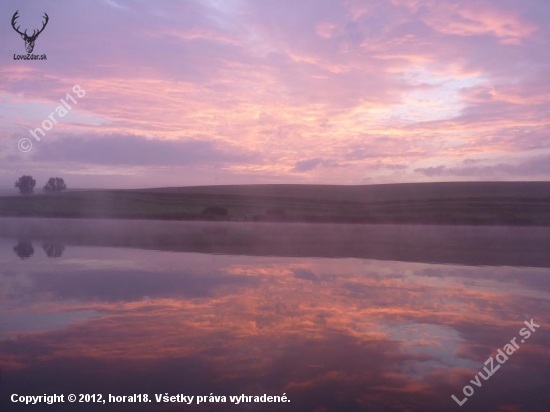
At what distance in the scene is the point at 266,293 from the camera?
11.8 metres

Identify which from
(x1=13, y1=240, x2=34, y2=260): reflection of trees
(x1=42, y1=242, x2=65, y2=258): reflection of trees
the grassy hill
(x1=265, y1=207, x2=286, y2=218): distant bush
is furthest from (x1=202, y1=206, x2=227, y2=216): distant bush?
(x1=42, y1=242, x2=65, y2=258): reflection of trees

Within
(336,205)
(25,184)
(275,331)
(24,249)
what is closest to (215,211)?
(336,205)

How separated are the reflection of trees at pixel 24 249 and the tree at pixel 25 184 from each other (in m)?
47.5

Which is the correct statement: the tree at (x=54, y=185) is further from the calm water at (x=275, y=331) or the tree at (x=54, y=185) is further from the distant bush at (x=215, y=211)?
the calm water at (x=275, y=331)

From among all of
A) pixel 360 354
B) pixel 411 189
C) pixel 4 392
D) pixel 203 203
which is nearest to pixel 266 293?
pixel 360 354

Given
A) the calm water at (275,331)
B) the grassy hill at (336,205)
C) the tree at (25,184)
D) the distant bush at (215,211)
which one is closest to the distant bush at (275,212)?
the grassy hill at (336,205)

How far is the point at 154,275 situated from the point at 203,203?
40656mm

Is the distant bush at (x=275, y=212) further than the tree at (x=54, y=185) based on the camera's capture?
No

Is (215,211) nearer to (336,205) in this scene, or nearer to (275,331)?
(336,205)

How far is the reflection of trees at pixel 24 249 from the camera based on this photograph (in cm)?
→ 1825

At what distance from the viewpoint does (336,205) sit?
5575cm

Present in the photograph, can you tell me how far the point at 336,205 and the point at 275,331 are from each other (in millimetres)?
47577

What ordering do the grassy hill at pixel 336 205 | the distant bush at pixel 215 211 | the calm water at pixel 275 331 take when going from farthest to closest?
1. the distant bush at pixel 215 211
2. the grassy hill at pixel 336 205
3. the calm water at pixel 275 331

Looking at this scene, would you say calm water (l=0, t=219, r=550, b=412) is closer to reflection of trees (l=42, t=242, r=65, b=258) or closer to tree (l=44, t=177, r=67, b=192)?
reflection of trees (l=42, t=242, r=65, b=258)
